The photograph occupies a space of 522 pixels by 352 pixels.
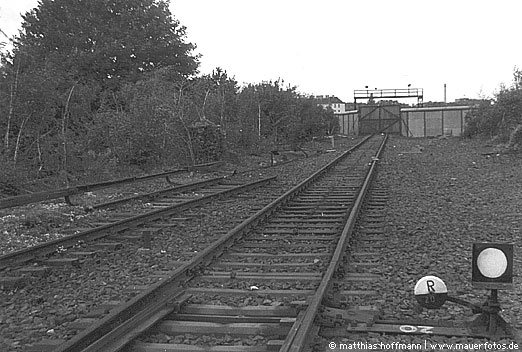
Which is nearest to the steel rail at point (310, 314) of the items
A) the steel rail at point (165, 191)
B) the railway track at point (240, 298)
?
the railway track at point (240, 298)

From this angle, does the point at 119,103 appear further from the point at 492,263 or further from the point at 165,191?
the point at 492,263

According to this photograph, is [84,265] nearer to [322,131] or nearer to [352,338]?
[352,338]

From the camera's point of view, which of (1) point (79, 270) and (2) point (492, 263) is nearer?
(2) point (492, 263)

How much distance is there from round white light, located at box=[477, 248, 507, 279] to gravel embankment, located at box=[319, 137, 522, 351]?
43cm

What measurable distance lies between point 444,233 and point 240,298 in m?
4.07

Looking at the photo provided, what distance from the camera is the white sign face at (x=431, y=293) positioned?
4.22 metres

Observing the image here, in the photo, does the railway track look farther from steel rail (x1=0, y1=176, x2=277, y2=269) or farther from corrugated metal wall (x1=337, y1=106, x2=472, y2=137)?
corrugated metal wall (x1=337, y1=106, x2=472, y2=137)

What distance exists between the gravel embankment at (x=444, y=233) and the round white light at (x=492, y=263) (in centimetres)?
43

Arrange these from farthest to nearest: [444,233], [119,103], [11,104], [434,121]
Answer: [434,121] < [119,103] < [11,104] < [444,233]

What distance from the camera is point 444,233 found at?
804 centimetres

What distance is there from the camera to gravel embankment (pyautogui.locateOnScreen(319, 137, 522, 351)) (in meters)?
4.57

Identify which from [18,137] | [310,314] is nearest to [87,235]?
[310,314]

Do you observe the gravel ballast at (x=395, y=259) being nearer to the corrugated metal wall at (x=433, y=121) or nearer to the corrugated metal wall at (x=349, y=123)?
the corrugated metal wall at (x=433, y=121)

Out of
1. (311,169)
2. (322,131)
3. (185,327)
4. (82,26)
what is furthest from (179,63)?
(185,327)
